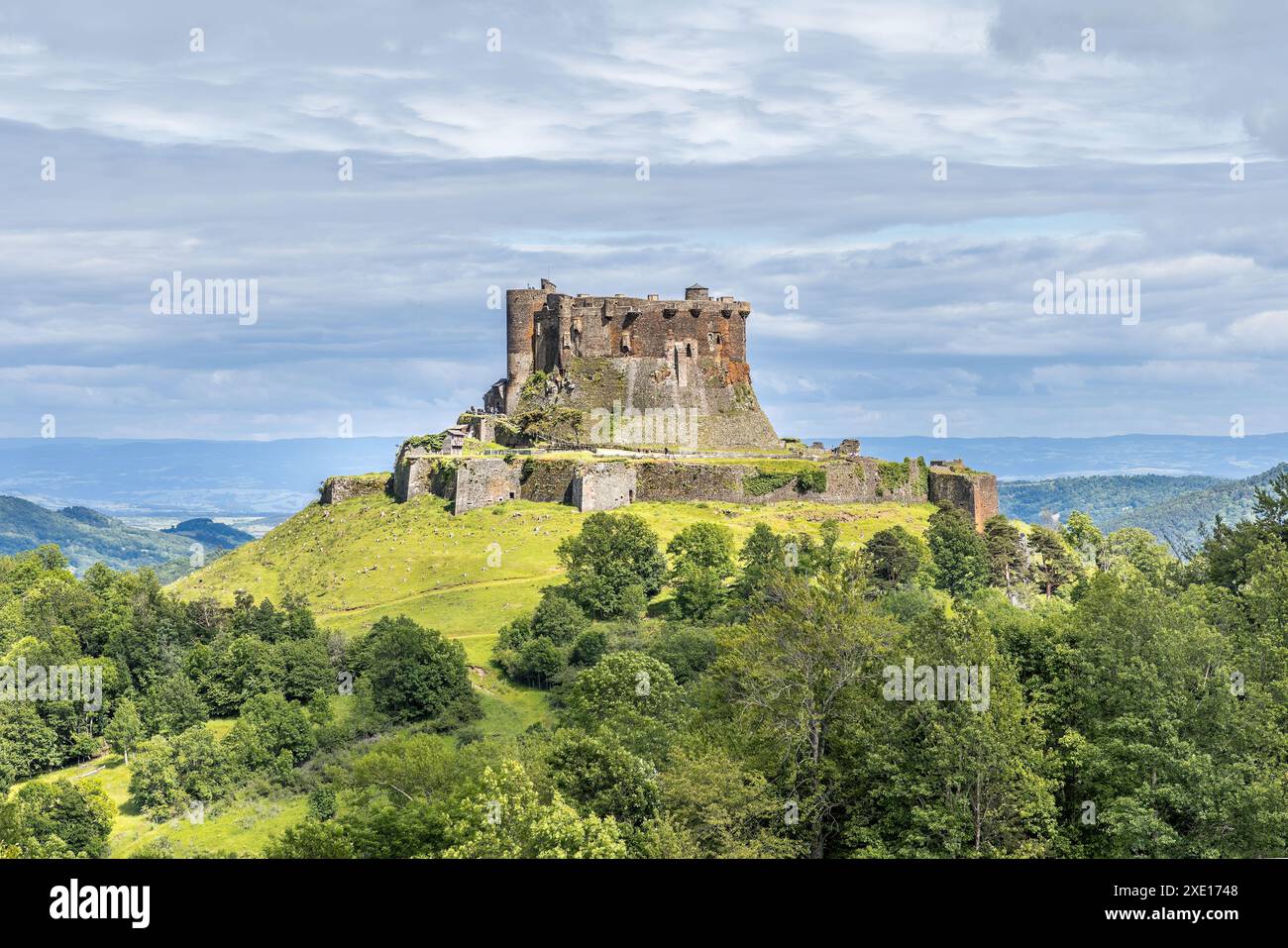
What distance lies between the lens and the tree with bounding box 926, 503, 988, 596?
7944 centimetres

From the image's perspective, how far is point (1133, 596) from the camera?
Result: 43562 mm

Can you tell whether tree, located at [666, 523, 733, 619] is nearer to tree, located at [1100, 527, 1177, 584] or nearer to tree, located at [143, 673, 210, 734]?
tree, located at [1100, 527, 1177, 584]

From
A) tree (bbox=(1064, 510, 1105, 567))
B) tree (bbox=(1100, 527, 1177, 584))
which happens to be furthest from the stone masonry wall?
tree (bbox=(1100, 527, 1177, 584))

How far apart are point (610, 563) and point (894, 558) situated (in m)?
15.8

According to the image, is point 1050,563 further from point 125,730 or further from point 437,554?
point 125,730

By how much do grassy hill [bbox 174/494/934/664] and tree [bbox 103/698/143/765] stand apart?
11.1 m

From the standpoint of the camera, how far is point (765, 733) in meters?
37.1

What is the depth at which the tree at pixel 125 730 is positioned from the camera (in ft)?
229

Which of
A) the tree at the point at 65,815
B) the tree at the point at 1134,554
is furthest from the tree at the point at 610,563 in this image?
the tree at the point at 1134,554

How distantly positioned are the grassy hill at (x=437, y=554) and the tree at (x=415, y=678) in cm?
400

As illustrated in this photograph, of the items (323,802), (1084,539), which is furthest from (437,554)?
(1084,539)
